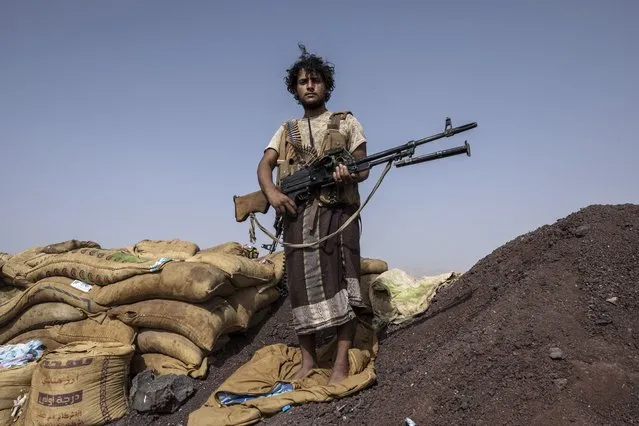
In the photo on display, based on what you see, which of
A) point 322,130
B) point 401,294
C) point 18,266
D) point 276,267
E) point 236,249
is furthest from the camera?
point 18,266

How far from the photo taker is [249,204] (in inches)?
160

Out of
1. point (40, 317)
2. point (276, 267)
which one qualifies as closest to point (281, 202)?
point (276, 267)

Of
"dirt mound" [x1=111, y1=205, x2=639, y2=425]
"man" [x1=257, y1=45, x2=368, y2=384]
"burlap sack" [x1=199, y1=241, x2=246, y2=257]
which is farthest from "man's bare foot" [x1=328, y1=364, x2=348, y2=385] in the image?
"burlap sack" [x1=199, y1=241, x2=246, y2=257]

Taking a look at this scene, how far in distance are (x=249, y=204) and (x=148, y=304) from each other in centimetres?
161

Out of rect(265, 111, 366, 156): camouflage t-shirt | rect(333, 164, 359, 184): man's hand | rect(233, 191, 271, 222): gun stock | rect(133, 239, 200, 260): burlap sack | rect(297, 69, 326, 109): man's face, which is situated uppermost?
rect(297, 69, 326, 109): man's face

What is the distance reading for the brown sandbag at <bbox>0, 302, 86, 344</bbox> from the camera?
4.86m

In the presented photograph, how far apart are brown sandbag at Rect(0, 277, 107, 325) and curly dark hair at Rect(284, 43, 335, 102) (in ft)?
9.56

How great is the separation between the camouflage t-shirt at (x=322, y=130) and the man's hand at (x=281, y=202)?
1.29ft

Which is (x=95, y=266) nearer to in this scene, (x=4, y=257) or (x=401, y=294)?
(x=4, y=257)

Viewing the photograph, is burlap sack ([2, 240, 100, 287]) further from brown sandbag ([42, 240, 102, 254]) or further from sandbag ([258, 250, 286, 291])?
sandbag ([258, 250, 286, 291])

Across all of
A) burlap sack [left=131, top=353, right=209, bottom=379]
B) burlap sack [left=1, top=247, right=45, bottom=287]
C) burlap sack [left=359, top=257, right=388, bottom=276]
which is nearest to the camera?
burlap sack [left=131, top=353, right=209, bottom=379]

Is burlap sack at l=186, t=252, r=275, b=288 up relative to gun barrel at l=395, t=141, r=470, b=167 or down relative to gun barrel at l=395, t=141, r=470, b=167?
down

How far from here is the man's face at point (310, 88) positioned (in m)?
3.80

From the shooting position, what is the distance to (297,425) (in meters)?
2.95
